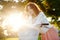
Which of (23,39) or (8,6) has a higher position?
(8,6)

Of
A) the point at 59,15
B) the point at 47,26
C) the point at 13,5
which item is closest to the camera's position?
the point at 47,26

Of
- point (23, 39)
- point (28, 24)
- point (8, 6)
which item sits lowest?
point (23, 39)

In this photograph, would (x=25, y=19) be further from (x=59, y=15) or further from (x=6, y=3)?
(x=59, y=15)

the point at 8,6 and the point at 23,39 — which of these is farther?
the point at 8,6

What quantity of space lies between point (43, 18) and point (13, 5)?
44.5ft

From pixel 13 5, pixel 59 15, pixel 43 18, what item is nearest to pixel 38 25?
pixel 43 18

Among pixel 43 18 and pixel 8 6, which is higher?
pixel 8 6

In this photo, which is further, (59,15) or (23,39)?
(59,15)

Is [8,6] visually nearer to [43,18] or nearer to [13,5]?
[13,5]

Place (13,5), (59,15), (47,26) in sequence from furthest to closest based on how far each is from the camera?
(59,15) → (13,5) → (47,26)

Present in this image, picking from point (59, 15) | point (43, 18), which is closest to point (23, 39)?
point (43, 18)

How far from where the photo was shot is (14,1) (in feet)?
53.5

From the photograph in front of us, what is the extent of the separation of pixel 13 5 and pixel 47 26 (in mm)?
13589

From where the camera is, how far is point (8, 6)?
16516 millimetres
